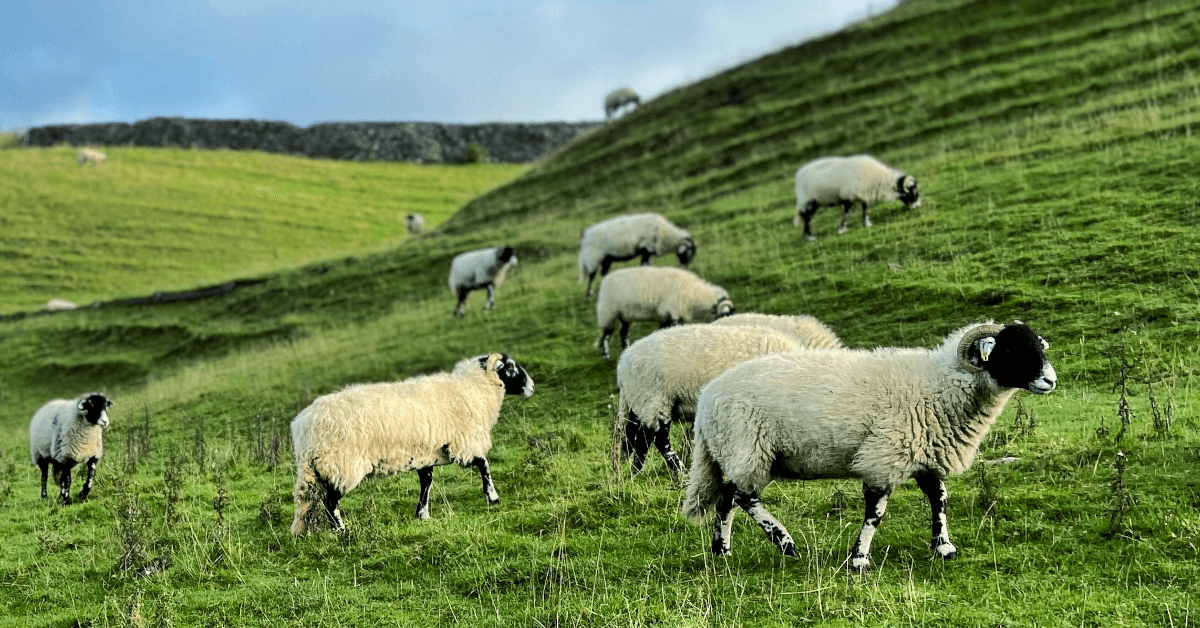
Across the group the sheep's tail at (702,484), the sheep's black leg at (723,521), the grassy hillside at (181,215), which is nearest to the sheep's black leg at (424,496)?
the sheep's tail at (702,484)

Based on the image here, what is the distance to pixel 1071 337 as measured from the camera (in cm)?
1262

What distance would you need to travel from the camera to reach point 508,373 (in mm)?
11367

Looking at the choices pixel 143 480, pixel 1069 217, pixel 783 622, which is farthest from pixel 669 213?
pixel 783 622

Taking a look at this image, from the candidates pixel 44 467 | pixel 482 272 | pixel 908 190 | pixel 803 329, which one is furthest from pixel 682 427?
pixel 482 272

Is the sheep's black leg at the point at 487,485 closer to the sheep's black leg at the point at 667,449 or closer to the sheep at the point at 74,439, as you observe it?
the sheep's black leg at the point at 667,449

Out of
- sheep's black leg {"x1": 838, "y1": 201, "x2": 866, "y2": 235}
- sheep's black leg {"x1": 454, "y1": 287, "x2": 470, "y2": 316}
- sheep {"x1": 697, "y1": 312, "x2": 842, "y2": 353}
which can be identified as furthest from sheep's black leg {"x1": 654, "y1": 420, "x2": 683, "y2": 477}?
sheep's black leg {"x1": 454, "y1": 287, "x2": 470, "y2": 316}

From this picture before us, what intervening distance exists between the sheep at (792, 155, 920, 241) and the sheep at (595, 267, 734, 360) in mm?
6305

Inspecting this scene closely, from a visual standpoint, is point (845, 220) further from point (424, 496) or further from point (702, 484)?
point (702, 484)

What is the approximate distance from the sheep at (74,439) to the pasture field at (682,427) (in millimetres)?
505

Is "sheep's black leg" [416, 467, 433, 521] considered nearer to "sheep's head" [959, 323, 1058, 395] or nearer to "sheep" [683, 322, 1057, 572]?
"sheep" [683, 322, 1057, 572]

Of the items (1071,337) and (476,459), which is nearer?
(476,459)

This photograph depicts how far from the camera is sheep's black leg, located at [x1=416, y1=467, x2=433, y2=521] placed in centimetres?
938

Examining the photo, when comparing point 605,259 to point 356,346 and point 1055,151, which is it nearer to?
point 356,346

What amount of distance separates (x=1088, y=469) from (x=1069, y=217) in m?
11.2
